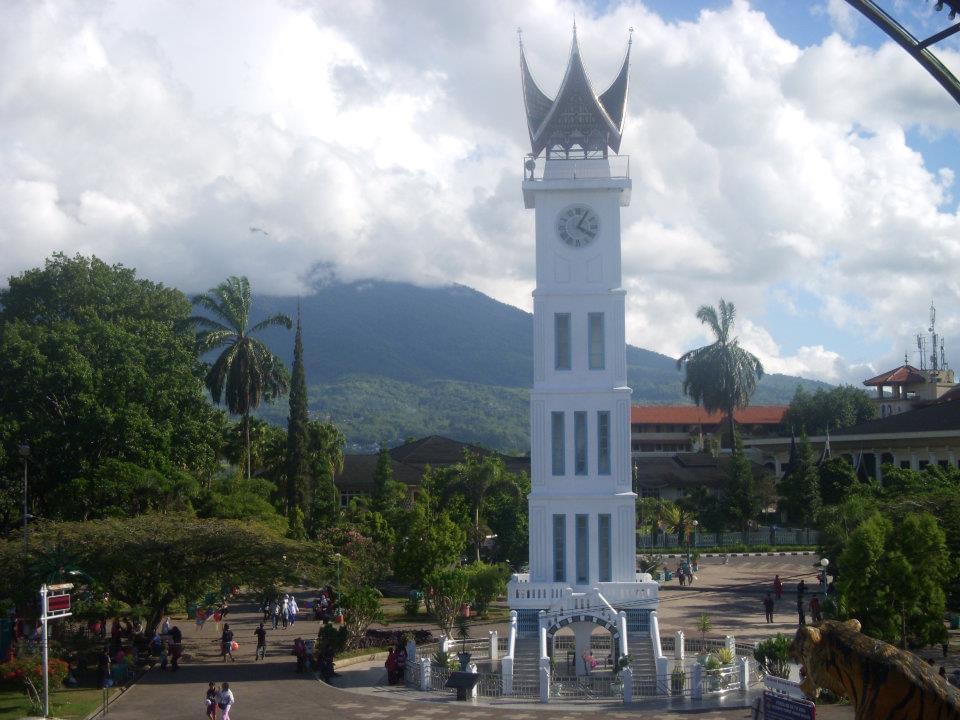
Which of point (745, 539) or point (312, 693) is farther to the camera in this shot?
point (745, 539)

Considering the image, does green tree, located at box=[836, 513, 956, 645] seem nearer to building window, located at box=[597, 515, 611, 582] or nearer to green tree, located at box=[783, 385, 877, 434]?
building window, located at box=[597, 515, 611, 582]

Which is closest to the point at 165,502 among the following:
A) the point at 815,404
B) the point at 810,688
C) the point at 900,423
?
the point at 810,688

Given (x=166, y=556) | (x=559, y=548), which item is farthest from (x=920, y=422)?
(x=166, y=556)

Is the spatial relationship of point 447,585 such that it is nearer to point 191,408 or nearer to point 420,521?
point 420,521

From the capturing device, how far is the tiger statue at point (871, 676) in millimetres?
14586

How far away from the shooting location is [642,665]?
105 feet

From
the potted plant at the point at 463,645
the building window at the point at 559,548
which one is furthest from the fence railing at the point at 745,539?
the building window at the point at 559,548

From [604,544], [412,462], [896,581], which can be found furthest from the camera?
[412,462]

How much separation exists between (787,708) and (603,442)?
58.7 feet

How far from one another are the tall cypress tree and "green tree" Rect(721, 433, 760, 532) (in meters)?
28.5

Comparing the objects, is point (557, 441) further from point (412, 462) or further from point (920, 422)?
point (412, 462)

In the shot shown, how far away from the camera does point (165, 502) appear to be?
47375 mm

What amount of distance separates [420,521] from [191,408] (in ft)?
38.9

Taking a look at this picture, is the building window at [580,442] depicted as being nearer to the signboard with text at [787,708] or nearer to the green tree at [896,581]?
the green tree at [896,581]
